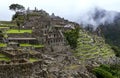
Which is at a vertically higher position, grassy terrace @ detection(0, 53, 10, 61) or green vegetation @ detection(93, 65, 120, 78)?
grassy terrace @ detection(0, 53, 10, 61)

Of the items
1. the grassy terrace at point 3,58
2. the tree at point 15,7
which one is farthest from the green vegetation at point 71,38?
the tree at point 15,7

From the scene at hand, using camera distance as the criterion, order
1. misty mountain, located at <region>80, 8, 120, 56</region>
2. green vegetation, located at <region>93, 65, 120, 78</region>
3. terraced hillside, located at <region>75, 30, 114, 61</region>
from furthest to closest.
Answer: misty mountain, located at <region>80, 8, 120, 56</region>, terraced hillside, located at <region>75, 30, 114, 61</region>, green vegetation, located at <region>93, 65, 120, 78</region>

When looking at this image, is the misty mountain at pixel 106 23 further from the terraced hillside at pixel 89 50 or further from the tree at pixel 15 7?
the terraced hillside at pixel 89 50

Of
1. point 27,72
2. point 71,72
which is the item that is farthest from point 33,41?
point 27,72

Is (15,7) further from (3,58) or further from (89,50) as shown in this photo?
(3,58)

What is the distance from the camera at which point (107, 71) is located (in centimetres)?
5775

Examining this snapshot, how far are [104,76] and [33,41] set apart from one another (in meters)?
11.5

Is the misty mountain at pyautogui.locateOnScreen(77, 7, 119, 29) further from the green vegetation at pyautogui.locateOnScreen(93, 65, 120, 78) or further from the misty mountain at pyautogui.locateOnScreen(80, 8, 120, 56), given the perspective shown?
the green vegetation at pyautogui.locateOnScreen(93, 65, 120, 78)

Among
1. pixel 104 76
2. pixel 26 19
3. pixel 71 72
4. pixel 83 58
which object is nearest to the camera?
pixel 71 72

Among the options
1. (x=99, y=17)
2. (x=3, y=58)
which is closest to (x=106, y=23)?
(x=99, y=17)

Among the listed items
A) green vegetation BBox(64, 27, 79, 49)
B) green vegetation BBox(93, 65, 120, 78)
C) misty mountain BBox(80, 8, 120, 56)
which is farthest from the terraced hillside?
misty mountain BBox(80, 8, 120, 56)

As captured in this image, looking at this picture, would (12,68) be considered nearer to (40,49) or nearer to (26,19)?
(40,49)

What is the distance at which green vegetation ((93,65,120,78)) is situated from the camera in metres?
53.4

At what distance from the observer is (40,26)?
7100 centimetres
